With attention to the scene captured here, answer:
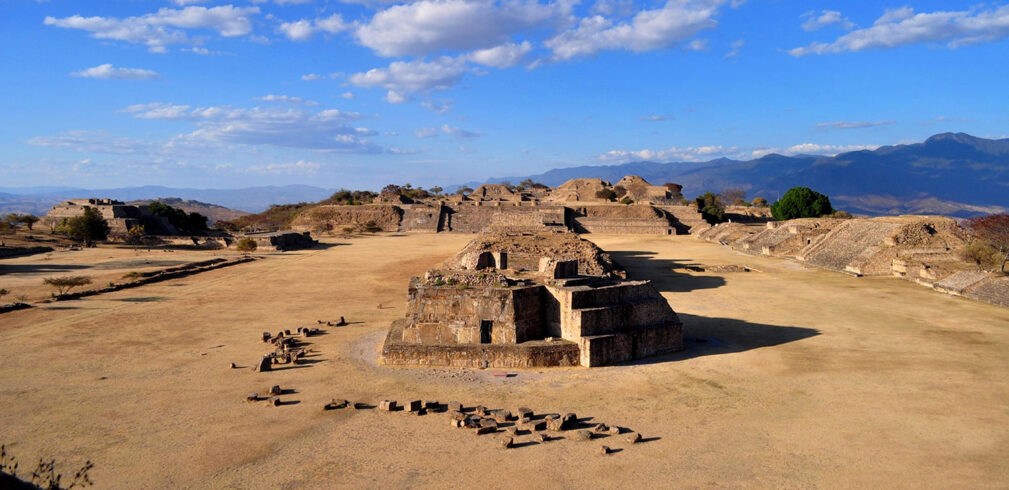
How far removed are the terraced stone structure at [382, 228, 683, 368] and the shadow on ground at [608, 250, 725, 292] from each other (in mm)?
10819

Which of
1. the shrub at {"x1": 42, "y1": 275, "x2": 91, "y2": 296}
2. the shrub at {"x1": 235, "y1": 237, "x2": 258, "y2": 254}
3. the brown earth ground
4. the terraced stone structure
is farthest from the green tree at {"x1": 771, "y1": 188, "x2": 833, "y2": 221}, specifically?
the shrub at {"x1": 42, "y1": 275, "x2": 91, "y2": 296}

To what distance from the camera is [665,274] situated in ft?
95.3

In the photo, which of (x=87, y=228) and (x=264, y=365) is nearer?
(x=264, y=365)

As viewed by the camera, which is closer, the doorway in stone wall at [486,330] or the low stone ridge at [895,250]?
the doorway in stone wall at [486,330]

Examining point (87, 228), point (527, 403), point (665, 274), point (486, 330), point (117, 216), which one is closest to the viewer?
point (527, 403)

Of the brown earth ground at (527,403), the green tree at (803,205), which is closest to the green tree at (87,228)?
the brown earth ground at (527,403)

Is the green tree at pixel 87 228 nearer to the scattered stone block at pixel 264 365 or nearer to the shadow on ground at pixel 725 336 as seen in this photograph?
the scattered stone block at pixel 264 365

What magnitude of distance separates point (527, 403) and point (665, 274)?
19988 millimetres

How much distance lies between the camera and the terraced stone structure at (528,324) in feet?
42.2

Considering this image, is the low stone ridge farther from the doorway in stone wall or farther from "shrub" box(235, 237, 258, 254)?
"shrub" box(235, 237, 258, 254)

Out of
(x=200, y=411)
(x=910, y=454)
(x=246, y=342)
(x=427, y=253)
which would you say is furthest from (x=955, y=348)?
(x=427, y=253)

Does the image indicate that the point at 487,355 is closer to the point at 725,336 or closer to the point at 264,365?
the point at 264,365

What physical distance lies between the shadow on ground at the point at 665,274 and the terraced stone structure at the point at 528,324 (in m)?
10.8

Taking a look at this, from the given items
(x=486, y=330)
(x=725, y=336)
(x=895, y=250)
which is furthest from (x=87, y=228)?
(x=895, y=250)
